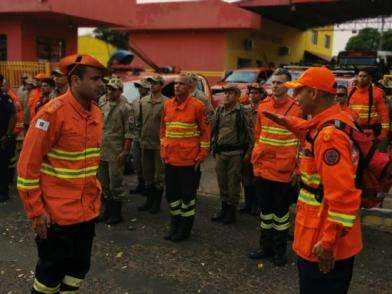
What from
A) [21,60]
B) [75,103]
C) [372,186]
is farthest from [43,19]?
[372,186]

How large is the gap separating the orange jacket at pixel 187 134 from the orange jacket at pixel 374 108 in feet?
9.96

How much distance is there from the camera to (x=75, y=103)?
3277 mm

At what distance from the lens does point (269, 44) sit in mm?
27094

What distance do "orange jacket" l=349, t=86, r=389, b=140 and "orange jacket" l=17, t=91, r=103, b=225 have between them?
5340 mm

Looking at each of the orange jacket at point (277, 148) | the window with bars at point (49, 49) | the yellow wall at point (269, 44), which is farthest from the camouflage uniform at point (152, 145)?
the yellow wall at point (269, 44)

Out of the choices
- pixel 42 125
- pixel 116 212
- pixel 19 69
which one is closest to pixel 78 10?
pixel 19 69

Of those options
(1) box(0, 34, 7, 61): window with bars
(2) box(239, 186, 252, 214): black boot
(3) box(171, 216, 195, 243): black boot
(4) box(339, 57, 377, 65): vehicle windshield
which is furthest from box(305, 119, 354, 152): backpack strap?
(4) box(339, 57, 377, 65): vehicle windshield

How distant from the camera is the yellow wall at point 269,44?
77.4ft

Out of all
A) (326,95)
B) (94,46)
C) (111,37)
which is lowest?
(326,95)

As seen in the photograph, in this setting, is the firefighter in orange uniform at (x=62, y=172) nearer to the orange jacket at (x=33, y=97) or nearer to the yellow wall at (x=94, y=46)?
the orange jacket at (x=33, y=97)

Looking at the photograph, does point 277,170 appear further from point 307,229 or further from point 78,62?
point 78,62

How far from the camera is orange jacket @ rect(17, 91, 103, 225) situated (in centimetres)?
309

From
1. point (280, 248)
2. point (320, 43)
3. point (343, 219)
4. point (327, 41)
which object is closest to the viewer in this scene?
point (343, 219)

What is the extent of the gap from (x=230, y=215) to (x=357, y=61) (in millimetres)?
16204
